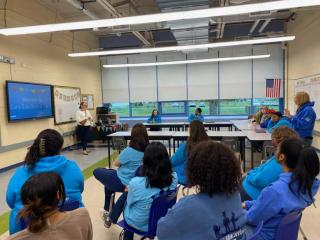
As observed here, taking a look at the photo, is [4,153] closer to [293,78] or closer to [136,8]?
[136,8]

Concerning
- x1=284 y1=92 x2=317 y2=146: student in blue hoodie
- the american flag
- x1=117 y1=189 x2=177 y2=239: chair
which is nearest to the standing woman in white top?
x1=284 y1=92 x2=317 y2=146: student in blue hoodie

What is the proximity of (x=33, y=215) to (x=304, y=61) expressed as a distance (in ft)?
26.8

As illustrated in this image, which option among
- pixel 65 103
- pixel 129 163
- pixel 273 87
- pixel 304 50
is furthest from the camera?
pixel 273 87

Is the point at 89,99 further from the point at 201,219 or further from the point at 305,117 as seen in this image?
the point at 201,219

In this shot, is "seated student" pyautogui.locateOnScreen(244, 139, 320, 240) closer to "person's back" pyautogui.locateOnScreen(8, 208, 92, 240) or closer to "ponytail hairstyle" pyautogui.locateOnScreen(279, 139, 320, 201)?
"ponytail hairstyle" pyautogui.locateOnScreen(279, 139, 320, 201)

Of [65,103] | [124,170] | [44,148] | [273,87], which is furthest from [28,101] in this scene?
[273,87]

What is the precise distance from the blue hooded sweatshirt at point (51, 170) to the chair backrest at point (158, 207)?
57 centimetres

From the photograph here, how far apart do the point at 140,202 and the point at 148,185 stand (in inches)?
5.5

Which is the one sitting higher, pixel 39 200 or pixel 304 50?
pixel 304 50

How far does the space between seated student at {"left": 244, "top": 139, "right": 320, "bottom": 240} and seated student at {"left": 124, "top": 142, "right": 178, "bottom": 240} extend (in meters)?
0.67

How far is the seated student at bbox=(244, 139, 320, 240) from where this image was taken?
1.55 metres

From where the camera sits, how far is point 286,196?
156 cm

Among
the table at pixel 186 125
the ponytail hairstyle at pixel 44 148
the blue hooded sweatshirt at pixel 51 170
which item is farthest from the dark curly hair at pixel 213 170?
the table at pixel 186 125

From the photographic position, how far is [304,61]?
7.63 m
